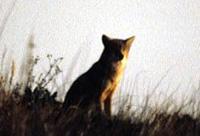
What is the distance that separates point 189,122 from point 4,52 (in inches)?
75.9

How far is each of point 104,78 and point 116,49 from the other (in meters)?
0.61


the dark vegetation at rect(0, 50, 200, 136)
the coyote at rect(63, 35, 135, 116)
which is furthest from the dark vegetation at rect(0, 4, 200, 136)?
the coyote at rect(63, 35, 135, 116)

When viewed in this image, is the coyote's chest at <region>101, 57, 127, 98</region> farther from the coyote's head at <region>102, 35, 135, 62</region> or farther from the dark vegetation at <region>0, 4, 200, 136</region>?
the dark vegetation at <region>0, 4, 200, 136</region>

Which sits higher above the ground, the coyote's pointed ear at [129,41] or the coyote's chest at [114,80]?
the coyote's pointed ear at [129,41]

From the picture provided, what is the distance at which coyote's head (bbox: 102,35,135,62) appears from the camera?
818 cm

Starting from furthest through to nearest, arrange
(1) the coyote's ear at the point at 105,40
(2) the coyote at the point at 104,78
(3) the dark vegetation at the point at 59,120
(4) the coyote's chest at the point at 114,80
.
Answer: (1) the coyote's ear at the point at 105,40 → (4) the coyote's chest at the point at 114,80 → (2) the coyote at the point at 104,78 → (3) the dark vegetation at the point at 59,120

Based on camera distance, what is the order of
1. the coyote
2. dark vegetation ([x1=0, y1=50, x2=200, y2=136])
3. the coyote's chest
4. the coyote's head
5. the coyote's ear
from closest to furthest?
1. dark vegetation ([x1=0, y1=50, x2=200, y2=136])
2. the coyote
3. the coyote's chest
4. the coyote's head
5. the coyote's ear

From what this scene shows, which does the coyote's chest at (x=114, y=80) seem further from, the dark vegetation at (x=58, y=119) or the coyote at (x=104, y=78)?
the dark vegetation at (x=58, y=119)

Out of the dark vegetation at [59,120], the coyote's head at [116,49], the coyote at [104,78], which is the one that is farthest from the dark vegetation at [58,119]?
the coyote's head at [116,49]

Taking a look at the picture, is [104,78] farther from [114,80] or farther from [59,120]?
[59,120]

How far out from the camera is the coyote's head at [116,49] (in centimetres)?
818

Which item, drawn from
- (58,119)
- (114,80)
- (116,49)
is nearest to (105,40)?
(116,49)

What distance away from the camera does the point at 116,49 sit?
8.17m

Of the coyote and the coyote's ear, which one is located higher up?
the coyote's ear
